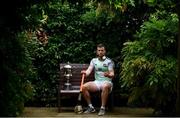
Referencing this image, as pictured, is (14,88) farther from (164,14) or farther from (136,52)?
(164,14)

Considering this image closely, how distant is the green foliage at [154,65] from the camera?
10930 mm

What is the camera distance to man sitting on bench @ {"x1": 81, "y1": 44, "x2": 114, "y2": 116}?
469 inches

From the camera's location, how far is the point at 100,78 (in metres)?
12.3

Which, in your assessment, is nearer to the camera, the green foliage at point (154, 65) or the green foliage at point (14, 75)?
the green foliage at point (14, 75)

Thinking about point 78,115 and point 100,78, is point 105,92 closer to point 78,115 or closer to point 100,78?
point 100,78

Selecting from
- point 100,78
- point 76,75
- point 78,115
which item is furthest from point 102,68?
point 78,115

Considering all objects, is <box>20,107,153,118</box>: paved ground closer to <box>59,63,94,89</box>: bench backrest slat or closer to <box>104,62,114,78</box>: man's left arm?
<box>59,63,94,89</box>: bench backrest slat

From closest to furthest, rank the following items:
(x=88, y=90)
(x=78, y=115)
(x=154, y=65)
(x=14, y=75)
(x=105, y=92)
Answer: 1. (x=14, y=75)
2. (x=154, y=65)
3. (x=78, y=115)
4. (x=105, y=92)
5. (x=88, y=90)

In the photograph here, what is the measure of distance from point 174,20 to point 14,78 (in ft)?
12.0

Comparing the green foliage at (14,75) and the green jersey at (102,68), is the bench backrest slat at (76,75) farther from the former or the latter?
the green foliage at (14,75)

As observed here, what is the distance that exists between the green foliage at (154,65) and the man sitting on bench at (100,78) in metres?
0.55

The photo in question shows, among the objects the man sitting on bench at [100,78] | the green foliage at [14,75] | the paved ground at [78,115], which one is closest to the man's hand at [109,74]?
the man sitting on bench at [100,78]

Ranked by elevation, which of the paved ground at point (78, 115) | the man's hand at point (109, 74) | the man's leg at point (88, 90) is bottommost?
the paved ground at point (78, 115)

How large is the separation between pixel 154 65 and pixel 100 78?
170cm
